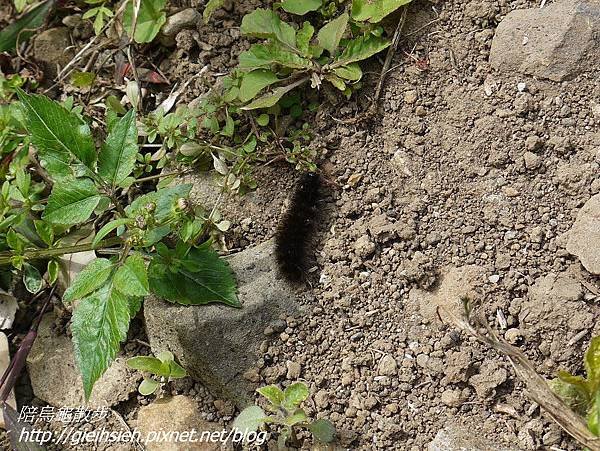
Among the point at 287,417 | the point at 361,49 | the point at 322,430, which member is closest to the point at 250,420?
the point at 287,417

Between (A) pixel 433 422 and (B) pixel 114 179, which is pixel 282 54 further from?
(A) pixel 433 422

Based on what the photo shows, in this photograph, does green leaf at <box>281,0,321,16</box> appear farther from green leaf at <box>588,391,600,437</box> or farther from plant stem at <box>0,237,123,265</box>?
green leaf at <box>588,391,600,437</box>

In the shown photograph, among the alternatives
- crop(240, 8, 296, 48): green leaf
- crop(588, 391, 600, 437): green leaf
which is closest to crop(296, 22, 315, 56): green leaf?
crop(240, 8, 296, 48): green leaf

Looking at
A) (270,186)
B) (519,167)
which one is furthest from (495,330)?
(270,186)

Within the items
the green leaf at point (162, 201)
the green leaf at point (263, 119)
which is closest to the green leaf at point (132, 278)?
the green leaf at point (162, 201)

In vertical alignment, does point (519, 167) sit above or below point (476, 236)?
above
